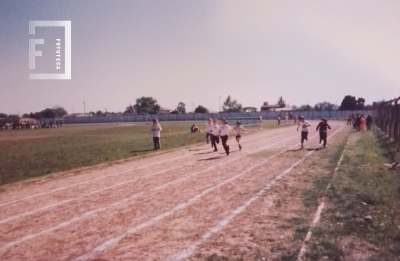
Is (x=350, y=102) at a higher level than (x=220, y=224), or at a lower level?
higher

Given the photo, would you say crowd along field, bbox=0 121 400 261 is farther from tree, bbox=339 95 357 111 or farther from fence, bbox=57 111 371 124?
tree, bbox=339 95 357 111

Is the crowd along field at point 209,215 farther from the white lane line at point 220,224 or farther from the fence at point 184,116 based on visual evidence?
the fence at point 184,116

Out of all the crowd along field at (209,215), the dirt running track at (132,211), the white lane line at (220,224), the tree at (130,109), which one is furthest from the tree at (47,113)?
the white lane line at (220,224)

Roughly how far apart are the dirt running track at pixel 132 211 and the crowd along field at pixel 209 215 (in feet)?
0.07

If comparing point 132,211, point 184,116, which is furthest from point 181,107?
point 132,211

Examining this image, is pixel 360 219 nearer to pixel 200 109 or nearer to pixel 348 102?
pixel 348 102

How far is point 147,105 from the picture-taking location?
136 m

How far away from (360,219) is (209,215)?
2.74 meters

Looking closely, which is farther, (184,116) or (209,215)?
(184,116)

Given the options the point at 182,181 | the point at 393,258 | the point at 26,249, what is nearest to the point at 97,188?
the point at 182,181

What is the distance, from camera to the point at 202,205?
29.2ft

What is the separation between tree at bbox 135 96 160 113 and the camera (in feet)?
446

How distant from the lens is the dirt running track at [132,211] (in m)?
6.29

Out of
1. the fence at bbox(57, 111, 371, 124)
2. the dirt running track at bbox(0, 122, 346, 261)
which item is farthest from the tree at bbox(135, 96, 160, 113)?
the dirt running track at bbox(0, 122, 346, 261)
